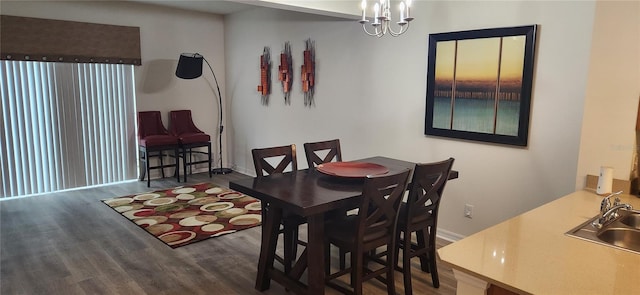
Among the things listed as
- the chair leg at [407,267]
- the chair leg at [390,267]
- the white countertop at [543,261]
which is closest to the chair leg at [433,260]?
the chair leg at [407,267]

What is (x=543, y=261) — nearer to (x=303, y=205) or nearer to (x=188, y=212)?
(x=303, y=205)

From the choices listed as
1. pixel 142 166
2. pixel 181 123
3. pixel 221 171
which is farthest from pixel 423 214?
pixel 142 166

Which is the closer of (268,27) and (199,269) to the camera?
(199,269)

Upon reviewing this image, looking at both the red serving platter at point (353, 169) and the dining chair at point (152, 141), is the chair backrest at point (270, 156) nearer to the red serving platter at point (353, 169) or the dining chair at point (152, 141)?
the red serving platter at point (353, 169)

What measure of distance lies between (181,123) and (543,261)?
5.55 m

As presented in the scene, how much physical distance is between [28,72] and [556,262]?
225 inches

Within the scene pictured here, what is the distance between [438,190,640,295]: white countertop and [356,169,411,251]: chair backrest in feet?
2.23

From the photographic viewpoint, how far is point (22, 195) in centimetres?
510

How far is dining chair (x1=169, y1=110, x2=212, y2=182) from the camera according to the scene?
231 inches

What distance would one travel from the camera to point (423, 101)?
151 inches

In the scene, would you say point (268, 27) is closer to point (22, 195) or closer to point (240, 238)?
point (240, 238)

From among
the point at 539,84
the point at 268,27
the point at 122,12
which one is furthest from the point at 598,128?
the point at 122,12

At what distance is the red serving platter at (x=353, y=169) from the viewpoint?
2793 millimetres

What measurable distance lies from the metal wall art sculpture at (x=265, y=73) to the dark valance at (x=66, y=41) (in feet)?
5.53
